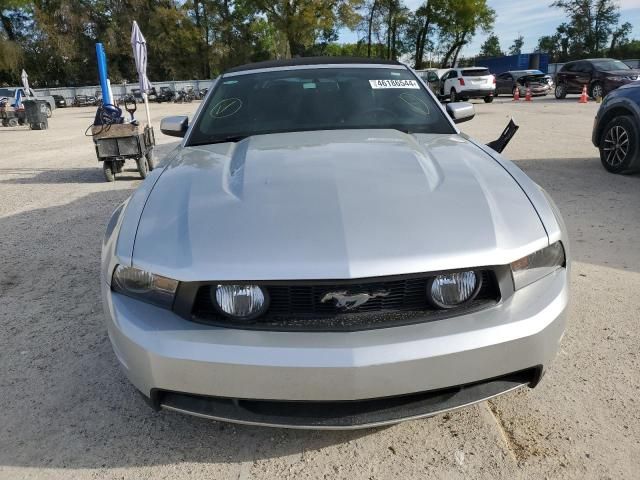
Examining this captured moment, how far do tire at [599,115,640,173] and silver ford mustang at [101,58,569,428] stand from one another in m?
4.94

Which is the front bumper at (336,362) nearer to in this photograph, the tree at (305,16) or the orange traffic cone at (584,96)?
the orange traffic cone at (584,96)

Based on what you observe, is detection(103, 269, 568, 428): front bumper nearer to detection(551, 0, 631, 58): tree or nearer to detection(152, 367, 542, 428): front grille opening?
detection(152, 367, 542, 428): front grille opening

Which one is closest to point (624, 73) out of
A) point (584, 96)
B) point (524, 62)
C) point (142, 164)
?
point (584, 96)

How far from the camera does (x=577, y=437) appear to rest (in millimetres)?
1955

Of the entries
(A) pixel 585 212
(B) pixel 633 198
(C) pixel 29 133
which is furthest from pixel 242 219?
(C) pixel 29 133

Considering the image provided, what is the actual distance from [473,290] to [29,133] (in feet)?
61.5

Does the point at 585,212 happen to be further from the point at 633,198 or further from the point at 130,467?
the point at 130,467

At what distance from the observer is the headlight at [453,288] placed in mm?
1694

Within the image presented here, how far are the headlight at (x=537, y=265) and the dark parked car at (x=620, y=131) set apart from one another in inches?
200

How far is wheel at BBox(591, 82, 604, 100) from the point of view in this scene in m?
19.7

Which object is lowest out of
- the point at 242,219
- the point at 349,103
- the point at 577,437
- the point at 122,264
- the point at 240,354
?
the point at 577,437

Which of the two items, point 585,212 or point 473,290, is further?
point 585,212

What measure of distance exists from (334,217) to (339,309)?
0.33 m

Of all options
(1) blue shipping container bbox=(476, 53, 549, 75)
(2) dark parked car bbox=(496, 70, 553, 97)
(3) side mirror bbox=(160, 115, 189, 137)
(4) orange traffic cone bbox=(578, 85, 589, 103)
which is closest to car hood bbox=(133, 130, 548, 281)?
(3) side mirror bbox=(160, 115, 189, 137)
